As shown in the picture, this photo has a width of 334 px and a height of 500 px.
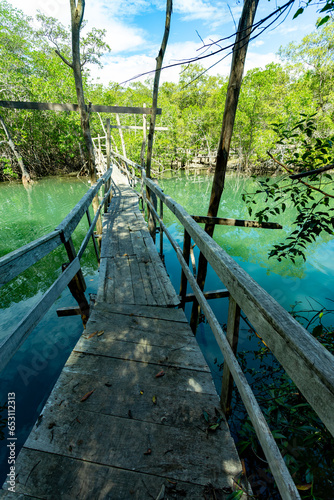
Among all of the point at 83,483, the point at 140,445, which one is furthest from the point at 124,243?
the point at 83,483

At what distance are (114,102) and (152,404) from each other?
32.3 metres

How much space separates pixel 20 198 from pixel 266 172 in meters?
26.7

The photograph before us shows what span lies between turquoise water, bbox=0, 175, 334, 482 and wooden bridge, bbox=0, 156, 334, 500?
81.8 inches

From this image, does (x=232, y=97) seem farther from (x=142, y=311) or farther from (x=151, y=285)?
(x=142, y=311)

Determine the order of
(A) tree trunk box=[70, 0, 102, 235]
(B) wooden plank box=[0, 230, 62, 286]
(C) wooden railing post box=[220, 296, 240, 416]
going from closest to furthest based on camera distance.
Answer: (B) wooden plank box=[0, 230, 62, 286] < (C) wooden railing post box=[220, 296, 240, 416] < (A) tree trunk box=[70, 0, 102, 235]

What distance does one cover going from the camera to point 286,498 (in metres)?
0.78

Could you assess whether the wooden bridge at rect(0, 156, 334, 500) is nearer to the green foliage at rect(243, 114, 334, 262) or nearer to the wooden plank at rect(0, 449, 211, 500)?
the wooden plank at rect(0, 449, 211, 500)

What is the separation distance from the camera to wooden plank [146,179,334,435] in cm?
60

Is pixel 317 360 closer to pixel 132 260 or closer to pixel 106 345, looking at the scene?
pixel 106 345

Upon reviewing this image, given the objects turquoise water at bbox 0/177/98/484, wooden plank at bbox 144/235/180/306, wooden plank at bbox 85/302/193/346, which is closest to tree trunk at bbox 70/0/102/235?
turquoise water at bbox 0/177/98/484

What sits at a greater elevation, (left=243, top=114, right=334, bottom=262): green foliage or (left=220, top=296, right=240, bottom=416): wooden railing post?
(left=243, top=114, right=334, bottom=262): green foliage

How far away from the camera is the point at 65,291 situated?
239 inches

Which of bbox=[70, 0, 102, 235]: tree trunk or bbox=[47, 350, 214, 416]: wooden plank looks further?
bbox=[70, 0, 102, 235]: tree trunk

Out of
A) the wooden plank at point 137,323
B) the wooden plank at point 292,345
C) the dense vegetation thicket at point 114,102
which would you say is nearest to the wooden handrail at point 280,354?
the wooden plank at point 292,345
